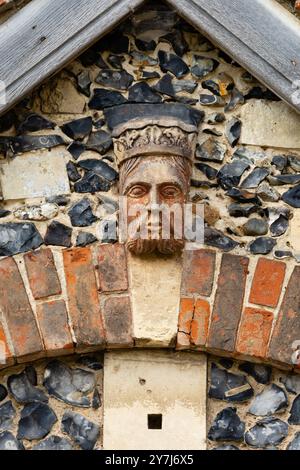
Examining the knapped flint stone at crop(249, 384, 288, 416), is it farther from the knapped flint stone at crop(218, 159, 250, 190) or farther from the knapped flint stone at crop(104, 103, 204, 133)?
the knapped flint stone at crop(104, 103, 204, 133)

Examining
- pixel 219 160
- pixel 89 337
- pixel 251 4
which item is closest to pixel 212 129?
pixel 219 160

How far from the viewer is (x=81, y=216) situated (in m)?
4.84

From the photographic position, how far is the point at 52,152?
193 inches

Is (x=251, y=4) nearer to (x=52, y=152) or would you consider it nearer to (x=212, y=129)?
(x=212, y=129)

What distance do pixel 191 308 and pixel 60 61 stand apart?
3.04 feet

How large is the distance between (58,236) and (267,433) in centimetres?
95

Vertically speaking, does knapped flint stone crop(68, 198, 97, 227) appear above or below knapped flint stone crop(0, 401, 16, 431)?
above

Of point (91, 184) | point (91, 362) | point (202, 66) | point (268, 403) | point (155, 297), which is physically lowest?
point (268, 403)

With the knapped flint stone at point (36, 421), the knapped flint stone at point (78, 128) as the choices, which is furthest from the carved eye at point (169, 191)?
the knapped flint stone at point (36, 421)

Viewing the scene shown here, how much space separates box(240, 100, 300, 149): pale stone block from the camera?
16.2ft

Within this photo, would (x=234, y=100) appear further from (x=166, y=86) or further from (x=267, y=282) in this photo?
(x=267, y=282)

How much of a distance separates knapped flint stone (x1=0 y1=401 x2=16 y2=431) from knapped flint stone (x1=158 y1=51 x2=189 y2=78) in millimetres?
1270

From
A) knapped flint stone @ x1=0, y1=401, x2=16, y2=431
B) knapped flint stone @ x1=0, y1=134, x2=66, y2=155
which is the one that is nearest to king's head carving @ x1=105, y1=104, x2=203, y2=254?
knapped flint stone @ x1=0, y1=134, x2=66, y2=155

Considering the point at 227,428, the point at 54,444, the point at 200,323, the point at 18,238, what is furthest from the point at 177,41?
the point at 54,444
